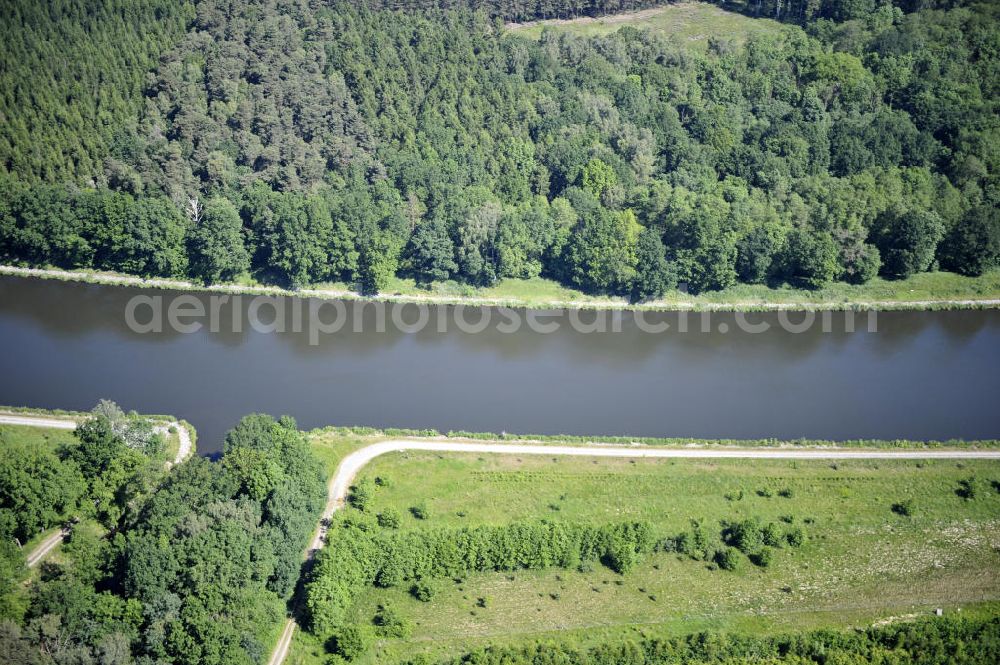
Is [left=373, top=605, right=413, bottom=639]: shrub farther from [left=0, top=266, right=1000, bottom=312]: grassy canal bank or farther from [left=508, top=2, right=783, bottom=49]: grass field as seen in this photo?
[left=508, top=2, right=783, bottom=49]: grass field

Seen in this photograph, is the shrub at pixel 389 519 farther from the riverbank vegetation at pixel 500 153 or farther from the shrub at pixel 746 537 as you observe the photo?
the riverbank vegetation at pixel 500 153

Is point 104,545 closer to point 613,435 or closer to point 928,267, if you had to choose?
point 613,435

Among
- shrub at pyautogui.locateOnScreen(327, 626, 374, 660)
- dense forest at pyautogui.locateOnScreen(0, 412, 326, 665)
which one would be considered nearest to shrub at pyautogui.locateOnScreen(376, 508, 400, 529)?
dense forest at pyautogui.locateOnScreen(0, 412, 326, 665)

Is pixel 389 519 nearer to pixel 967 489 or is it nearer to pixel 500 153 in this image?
pixel 967 489

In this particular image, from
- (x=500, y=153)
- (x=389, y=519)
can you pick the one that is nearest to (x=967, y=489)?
(x=389, y=519)

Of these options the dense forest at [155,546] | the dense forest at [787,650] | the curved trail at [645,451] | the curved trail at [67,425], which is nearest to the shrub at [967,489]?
the curved trail at [645,451]
